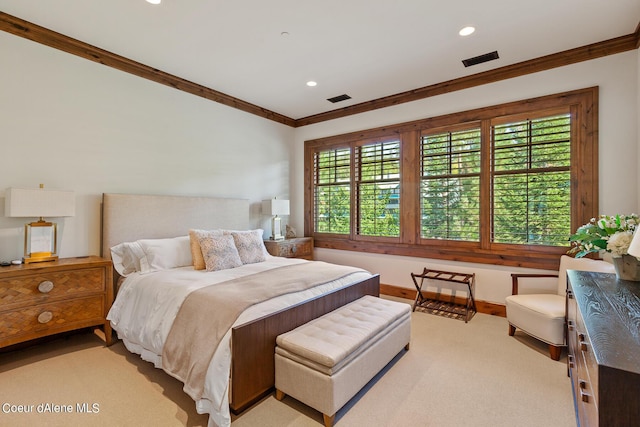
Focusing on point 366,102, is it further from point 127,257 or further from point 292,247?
point 127,257

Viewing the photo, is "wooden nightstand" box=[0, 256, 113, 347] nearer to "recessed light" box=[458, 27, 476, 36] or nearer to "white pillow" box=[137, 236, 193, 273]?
→ "white pillow" box=[137, 236, 193, 273]

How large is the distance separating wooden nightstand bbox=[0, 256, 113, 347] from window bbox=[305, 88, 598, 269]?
10.9ft

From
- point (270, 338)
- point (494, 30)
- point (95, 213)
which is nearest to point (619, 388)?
point (270, 338)

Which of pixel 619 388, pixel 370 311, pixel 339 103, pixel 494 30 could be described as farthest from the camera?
pixel 339 103

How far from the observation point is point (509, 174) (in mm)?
3613

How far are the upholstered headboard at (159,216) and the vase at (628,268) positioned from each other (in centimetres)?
407

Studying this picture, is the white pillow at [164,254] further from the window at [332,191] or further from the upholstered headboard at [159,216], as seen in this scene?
the window at [332,191]

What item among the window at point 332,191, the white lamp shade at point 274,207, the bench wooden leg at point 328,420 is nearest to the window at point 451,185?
the window at point 332,191

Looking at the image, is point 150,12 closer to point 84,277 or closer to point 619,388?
point 84,277

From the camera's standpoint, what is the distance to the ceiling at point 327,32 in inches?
99.5

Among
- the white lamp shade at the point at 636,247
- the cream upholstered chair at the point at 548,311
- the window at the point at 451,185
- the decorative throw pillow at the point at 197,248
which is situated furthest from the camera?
the window at the point at 451,185

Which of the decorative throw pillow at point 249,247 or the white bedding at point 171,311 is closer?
the white bedding at point 171,311

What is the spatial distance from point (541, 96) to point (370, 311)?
3120 mm

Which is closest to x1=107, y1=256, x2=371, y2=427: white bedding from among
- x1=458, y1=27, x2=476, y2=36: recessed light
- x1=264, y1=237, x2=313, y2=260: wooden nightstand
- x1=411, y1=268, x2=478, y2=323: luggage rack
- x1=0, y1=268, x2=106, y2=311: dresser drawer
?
x1=0, y1=268, x2=106, y2=311: dresser drawer
